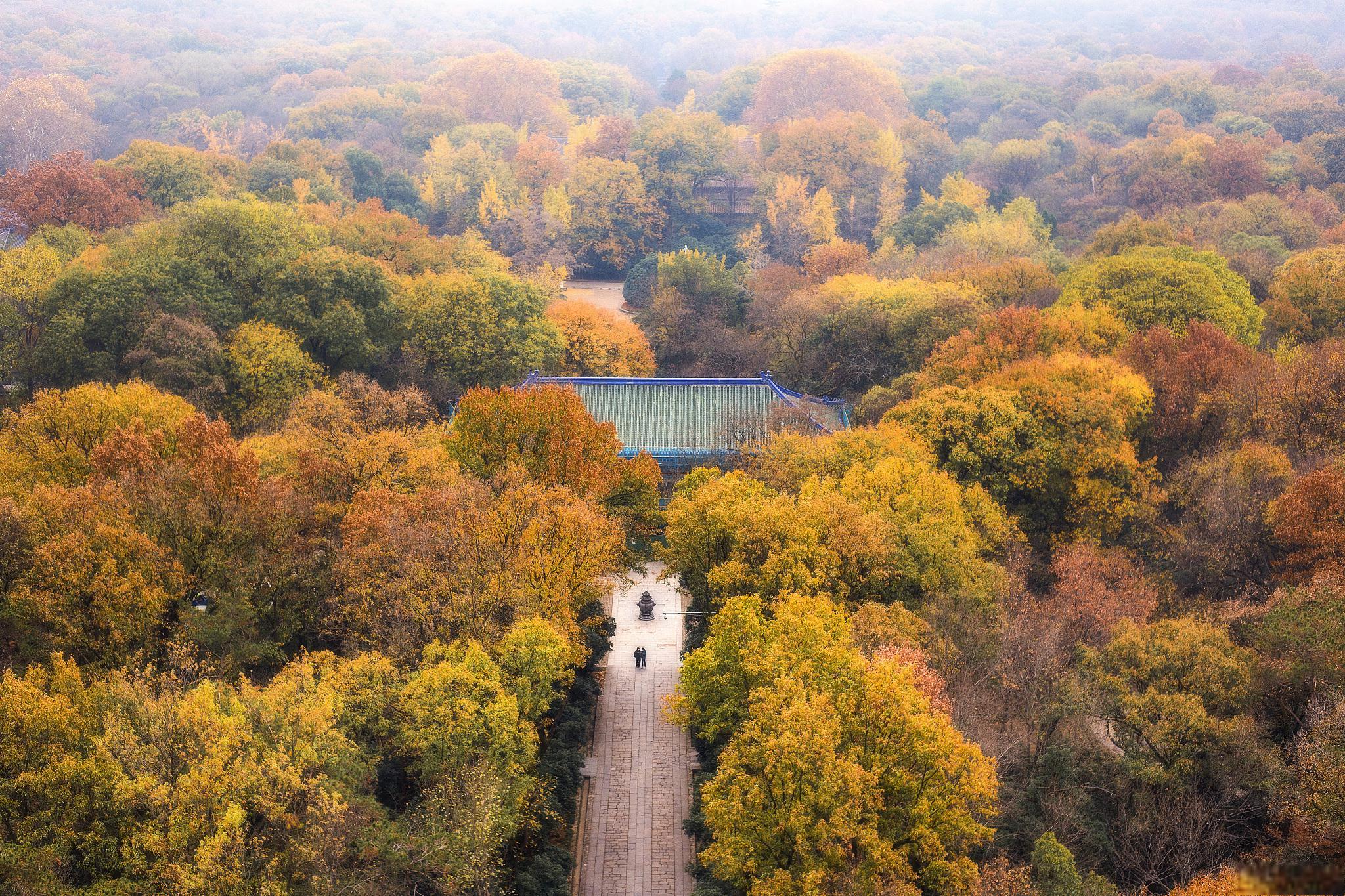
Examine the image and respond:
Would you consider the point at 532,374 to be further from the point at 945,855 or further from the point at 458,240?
the point at 945,855

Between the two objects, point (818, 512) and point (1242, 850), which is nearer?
point (1242, 850)

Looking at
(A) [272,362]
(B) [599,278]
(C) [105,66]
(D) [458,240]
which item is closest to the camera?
(A) [272,362]

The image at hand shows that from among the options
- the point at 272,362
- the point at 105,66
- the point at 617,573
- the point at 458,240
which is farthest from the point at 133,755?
the point at 105,66

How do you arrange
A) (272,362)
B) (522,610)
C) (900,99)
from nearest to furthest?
(522,610), (272,362), (900,99)

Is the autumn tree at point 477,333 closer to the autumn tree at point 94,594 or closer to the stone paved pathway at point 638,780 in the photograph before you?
the stone paved pathway at point 638,780

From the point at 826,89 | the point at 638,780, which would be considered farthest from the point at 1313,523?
the point at 826,89

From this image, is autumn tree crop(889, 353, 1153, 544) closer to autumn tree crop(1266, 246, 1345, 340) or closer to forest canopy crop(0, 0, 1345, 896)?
forest canopy crop(0, 0, 1345, 896)
